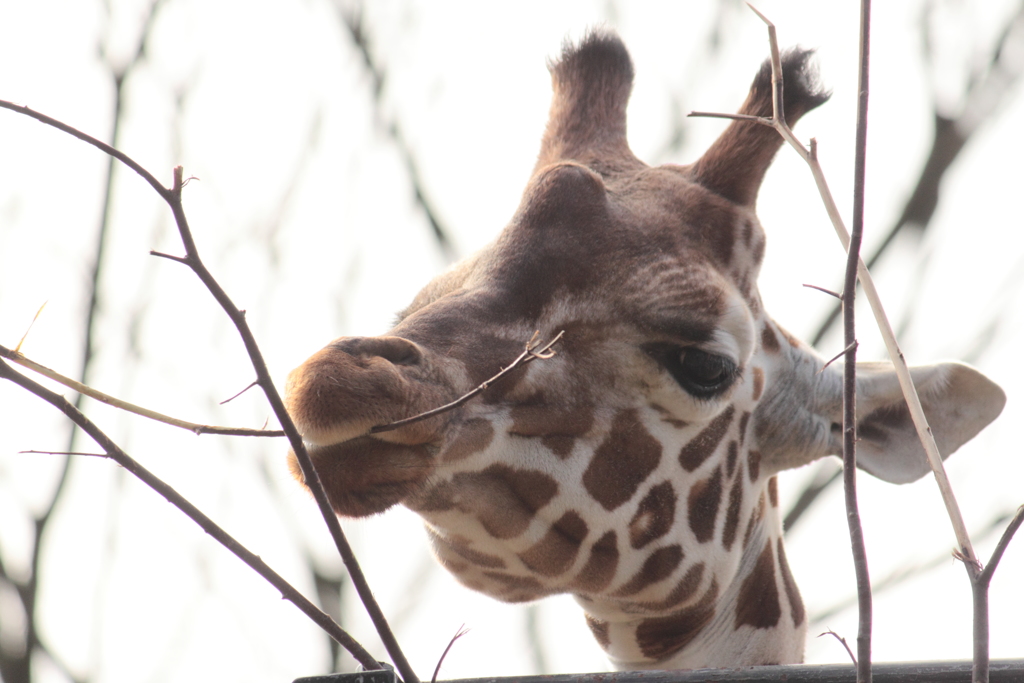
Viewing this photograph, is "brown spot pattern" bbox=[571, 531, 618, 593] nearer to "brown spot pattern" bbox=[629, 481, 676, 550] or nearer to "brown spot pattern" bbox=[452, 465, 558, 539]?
"brown spot pattern" bbox=[629, 481, 676, 550]

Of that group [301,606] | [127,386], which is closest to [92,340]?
[127,386]

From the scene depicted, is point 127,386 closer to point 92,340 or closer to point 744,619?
point 92,340

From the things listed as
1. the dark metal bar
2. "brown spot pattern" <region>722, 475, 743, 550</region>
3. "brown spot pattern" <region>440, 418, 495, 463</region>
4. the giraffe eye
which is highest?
the giraffe eye

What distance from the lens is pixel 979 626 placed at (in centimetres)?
96

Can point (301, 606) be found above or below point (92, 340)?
below

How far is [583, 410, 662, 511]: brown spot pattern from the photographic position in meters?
1.91

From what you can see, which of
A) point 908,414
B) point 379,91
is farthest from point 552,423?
point 379,91

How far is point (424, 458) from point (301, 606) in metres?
0.53

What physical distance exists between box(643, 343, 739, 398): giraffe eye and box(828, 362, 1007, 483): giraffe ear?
54cm

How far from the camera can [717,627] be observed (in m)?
2.27

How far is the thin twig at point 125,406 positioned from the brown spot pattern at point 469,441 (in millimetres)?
509

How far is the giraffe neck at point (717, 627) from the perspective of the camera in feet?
7.22

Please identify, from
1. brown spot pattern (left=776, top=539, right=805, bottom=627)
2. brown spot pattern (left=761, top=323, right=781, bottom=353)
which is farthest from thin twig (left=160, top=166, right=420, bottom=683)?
brown spot pattern (left=776, top=539, right=805, bottom=627)

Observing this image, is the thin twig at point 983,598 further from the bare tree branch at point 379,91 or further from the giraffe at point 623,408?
the bare tree branch at point 379,91
